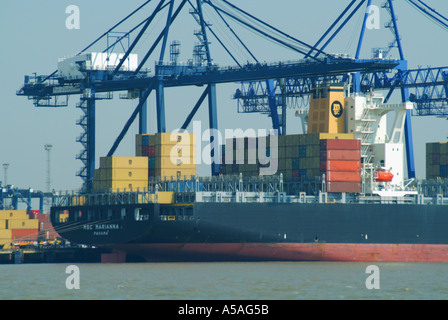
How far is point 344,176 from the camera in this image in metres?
69.9

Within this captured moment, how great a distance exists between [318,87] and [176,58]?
11.6 metres

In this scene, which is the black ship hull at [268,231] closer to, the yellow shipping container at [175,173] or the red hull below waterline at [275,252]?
the red hull below waterline at [275,252]

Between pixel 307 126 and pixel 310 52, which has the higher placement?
pixel 310 52

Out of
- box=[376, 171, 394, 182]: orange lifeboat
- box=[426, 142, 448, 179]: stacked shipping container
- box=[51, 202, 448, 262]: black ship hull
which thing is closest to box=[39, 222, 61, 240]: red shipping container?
box=[51, 202, 448, 262]: black ship hull

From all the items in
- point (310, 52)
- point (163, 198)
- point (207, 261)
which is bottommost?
point (207, 261)

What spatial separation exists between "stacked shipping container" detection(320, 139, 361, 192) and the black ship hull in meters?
1.38

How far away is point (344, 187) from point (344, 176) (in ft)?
2.43

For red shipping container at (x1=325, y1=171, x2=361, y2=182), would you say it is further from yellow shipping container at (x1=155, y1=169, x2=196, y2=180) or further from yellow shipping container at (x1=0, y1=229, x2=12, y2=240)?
yellow shipping container at (x1=0, y1=229, x2=12, y2=240)

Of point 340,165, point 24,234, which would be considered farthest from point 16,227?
point 340,165

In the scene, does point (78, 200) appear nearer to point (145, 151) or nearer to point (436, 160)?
point (145, 151)

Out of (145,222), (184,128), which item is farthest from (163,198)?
(184,128)
